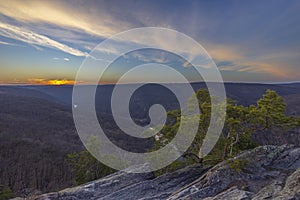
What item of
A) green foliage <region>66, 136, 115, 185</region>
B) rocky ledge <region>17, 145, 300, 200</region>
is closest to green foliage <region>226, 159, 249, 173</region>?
rocky ledge <region>17, 145, 300, 200</region>

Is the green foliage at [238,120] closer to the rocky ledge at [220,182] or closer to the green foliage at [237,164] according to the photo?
the green foliage at [237,164]

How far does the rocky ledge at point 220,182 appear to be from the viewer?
12031 millimetres

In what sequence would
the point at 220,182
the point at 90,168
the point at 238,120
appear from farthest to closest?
the point at 90,168 → the point at 238,120 → the point at 220,182

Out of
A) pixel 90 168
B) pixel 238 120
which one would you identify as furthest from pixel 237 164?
pixel 90 168

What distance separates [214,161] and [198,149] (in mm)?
1562

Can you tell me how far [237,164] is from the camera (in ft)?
44.8

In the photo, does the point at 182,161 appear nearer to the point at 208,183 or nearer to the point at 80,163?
the point at 208,183

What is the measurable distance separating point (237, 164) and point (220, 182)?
150 cm

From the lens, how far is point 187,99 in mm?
17969

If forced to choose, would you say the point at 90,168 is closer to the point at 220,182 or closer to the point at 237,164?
the point at 220,182

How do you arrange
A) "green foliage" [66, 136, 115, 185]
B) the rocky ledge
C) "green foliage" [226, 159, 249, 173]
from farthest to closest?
"green foliage" [66, 136, 115, 185] < "green foliage" [226, 159, 249, 173] < the rocky ledge

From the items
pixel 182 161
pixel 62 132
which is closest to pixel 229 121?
pixel 182 161

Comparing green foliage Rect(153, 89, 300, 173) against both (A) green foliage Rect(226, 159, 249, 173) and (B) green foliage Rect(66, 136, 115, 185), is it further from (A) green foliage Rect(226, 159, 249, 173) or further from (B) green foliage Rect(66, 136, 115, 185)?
(B) green foliage Rect(66, 136, 115, 185)

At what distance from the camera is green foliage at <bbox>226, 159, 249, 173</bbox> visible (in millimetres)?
13688
